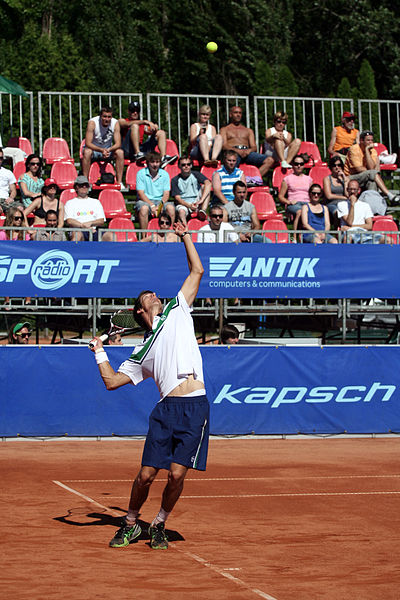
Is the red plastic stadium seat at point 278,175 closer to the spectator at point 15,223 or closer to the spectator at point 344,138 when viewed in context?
the spectator at point 344,138

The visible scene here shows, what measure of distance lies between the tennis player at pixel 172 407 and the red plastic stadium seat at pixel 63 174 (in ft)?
39.9

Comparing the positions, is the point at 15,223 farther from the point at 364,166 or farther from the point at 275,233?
the point at 364,166

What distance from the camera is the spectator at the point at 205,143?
20.9m

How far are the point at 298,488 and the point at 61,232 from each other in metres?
6.86

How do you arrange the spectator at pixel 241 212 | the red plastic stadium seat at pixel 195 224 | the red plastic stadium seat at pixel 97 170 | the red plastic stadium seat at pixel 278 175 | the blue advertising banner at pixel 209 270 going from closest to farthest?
1. the blue advertising banner at pixel 209 270
2. the red plastic stadium seat at pixel 195 224
3. the spectator at pixel 241 212
4. the red plastic stadium seat at pixel 97 170
5. the red plastic stadium seat at pixel 278 175

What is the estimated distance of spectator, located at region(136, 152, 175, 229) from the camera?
1856 centimetres

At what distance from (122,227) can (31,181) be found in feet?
7.27

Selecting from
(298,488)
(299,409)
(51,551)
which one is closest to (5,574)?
(51,551)

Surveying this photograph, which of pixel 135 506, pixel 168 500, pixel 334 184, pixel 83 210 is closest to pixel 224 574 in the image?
pixel 168 500

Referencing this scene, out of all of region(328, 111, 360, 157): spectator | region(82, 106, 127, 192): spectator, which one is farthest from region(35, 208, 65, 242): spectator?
region(328, 111, 360, 157): spectator

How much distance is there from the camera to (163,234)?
57.8 ft

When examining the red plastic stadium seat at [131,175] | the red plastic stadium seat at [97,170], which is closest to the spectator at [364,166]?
the red plastic stadium seat at [131,175]

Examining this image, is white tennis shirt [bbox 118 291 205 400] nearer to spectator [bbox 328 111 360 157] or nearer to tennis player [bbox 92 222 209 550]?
tennis player [bbox 92 222 209 550]

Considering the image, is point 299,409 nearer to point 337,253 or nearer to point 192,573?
point 337,253
